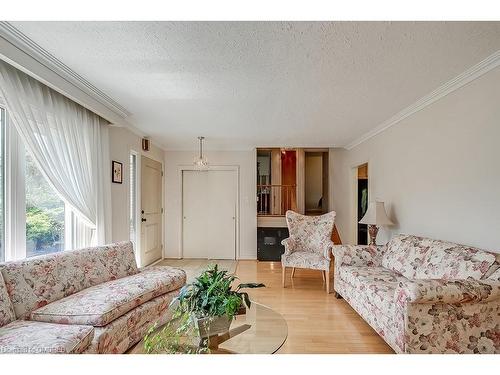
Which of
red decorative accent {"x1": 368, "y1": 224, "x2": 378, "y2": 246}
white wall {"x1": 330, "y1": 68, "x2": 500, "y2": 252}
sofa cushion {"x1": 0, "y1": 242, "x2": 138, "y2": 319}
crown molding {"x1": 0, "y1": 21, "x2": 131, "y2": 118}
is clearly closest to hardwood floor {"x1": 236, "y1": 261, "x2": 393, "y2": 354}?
red decorative accent {"x1": 368, "y1": 224, "x2": 378, "y2": 246}

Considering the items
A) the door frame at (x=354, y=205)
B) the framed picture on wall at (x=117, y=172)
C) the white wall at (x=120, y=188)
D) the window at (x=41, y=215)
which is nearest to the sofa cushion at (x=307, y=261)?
the door frame at (x=354, y=205)

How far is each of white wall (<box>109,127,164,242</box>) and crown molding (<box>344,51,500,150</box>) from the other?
11.7ft

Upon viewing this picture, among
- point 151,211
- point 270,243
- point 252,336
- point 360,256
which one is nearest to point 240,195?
point 270,243

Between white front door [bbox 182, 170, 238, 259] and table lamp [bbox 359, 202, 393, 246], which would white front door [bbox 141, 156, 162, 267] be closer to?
white front door [bbox 182, 170, 238, 259]

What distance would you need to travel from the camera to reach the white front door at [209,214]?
18.9 feet

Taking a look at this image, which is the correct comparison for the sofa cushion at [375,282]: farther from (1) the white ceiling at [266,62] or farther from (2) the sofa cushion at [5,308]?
(2) the sofa cushion at [5,308]

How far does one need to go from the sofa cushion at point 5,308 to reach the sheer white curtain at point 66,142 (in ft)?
3.17

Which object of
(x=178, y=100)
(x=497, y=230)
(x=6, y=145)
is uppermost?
(x=178, y=100)

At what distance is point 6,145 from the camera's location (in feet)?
6.95

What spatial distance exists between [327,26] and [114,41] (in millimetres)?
1340

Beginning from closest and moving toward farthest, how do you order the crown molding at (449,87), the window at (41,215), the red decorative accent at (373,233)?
the crown molding at (449,87)
the window at (41,215)
the red decorative accent at (373,233)

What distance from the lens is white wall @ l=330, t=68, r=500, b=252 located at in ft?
6.85
